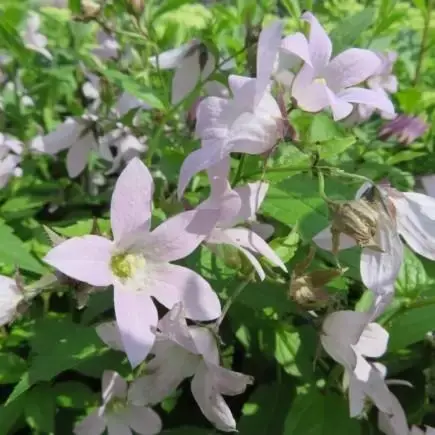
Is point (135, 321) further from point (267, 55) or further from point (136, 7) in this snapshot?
point (136, 7)

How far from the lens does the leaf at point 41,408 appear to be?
95cm

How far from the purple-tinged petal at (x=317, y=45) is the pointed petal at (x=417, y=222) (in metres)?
0.17

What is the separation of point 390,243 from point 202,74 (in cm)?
48

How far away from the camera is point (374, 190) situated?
81 cm

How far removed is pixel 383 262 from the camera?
801 mm

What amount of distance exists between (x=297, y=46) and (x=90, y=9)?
65 cm

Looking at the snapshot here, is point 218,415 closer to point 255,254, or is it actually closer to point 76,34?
point 255,254

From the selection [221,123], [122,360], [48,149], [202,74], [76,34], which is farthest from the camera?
[76,34]

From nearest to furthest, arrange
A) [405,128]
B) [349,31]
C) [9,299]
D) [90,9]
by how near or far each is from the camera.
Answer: [9,299]
[349,31]
[90,9]
[405,128]

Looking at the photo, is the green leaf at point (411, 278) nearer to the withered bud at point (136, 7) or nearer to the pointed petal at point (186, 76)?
the pointed petal at point (186, 76)

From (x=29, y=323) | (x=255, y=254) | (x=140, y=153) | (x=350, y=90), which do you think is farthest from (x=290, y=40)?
(x=140, y=153)

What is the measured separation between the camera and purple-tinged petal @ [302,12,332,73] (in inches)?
32.5

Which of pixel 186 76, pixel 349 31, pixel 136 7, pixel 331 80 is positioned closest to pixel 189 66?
pixel 186 76

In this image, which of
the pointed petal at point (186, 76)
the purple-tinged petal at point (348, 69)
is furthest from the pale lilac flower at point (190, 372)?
the pointed petal at point (186, 76)
